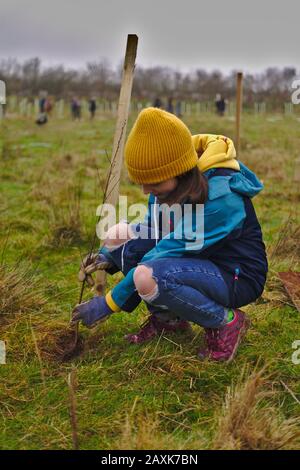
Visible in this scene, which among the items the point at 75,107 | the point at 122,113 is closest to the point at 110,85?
the point at 75,107

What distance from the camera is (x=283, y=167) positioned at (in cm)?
829

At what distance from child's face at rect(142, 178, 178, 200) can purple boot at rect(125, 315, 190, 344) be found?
2.11 ft

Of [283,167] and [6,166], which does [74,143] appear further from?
[283,167]

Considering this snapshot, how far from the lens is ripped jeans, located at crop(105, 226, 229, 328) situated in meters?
2.25

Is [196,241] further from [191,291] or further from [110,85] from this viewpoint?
[110,85]

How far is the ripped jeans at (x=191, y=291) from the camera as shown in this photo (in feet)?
7.39

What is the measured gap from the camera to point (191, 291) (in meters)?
2.29

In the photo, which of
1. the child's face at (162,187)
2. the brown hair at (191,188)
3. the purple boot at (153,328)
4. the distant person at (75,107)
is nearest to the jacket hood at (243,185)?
the brown hair at (191,188)

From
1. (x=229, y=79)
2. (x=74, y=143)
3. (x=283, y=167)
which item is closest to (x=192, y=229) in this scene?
(x=283, y=167)

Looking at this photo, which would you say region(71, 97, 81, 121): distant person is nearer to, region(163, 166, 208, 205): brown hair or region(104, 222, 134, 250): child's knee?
region(104, 222, 134, 250): child's knee

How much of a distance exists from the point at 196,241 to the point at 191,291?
211mm

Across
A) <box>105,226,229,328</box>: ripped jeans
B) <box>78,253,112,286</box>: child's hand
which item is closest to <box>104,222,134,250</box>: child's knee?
<box>78,253,112,286</box>: child's hand
